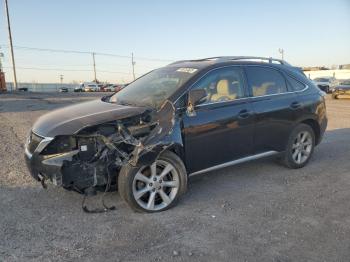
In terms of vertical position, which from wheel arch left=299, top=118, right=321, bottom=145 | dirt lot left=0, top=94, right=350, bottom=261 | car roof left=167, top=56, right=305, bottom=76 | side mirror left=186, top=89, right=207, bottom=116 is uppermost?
car roof left=167, top=56, right=305, bottom=76

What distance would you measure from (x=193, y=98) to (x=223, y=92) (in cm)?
68

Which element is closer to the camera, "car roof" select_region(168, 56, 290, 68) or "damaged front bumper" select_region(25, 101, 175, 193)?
"damaged front bumper" select_region(25, 101, 175, 193)

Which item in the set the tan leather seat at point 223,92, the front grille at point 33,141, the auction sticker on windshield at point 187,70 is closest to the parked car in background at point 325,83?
the tan leather seat at point 223,92

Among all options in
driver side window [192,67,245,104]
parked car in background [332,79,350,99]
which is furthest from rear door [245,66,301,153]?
parked car in background [332,79,350,99]

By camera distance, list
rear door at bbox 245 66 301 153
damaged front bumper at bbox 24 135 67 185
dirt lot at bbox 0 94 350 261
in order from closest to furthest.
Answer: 1. dirt lot at bbox 0 94 350 261
2. damaged front bumper at bbox 24 135 67 185
3. rear door at bbox 245 66 301 153

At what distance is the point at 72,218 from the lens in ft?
13.0

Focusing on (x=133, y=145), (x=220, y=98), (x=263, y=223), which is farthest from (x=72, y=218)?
(x=220, y=98)

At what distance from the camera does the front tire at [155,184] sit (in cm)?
400

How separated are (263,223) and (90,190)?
6.51 ft

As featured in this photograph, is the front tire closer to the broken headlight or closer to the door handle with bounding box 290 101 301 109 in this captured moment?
the broken headlight

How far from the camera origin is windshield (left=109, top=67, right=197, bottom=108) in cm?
459

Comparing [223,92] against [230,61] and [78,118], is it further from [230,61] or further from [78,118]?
[78,118]

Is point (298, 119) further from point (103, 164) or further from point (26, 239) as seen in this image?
point (26, 239)

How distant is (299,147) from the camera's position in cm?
597
